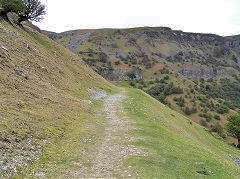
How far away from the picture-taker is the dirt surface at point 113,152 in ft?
38.5

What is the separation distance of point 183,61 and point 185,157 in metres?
174

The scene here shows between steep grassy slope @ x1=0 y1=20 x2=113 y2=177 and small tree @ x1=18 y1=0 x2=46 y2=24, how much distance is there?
1143 cm

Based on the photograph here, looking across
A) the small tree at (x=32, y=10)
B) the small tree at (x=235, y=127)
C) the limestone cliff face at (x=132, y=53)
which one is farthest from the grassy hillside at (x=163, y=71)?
the small tree at (x=32, y=10)

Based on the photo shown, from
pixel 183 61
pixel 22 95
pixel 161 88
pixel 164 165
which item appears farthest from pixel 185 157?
pixel 183 61

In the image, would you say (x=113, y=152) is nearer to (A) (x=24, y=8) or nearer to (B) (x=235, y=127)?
(A) (x=24, y=8)

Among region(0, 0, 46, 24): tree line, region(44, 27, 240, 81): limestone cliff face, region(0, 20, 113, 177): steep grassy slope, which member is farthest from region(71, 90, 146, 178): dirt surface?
region(44, 27, 240, 81): limestone cliff face

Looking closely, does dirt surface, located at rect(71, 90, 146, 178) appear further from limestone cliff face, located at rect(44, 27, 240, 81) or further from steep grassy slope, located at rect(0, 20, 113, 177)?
limestone cliff face, located at rect(44, 27, 240, 81)

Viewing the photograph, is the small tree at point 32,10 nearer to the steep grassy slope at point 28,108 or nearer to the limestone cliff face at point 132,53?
the steep grassy slope at point 28,108

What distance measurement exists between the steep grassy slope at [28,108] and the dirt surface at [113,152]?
7.16 feet

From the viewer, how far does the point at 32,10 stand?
43312 mm

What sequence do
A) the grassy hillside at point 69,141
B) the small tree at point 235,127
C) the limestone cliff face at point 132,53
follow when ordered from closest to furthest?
the grassy hillside at point 69,141
the small tree at point 235,127
the limestone cliff face at point 132,53

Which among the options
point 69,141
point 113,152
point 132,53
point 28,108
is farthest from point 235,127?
point 132,53

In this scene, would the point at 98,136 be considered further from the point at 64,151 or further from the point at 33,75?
the point at 33,75

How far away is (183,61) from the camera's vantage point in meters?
183
